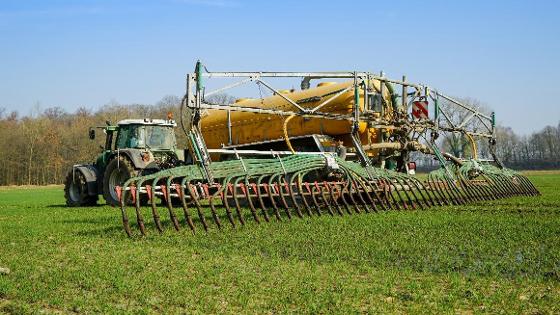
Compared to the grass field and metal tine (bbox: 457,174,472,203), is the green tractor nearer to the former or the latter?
the grass field

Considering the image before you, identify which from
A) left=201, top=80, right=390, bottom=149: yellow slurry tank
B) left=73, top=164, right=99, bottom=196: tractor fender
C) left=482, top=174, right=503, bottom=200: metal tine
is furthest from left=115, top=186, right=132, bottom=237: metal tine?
left=482, top=174, right=503, bottom=200: metal tine

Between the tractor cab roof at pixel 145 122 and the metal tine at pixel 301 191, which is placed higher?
the tractor cab roof at pixel 145 122

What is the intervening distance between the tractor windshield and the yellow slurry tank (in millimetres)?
1751

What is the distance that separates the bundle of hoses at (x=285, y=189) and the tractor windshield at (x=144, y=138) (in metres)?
1.55

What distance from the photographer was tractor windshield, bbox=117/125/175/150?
1662 cm

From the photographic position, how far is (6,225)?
11.3 m

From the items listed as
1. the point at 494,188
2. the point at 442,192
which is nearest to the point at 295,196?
the point at 442,192

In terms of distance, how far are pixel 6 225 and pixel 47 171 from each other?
44.0m

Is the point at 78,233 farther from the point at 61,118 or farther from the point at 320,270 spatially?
the point at 61,118

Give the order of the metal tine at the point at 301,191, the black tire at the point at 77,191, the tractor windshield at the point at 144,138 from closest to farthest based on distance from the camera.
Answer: the metal tine at the point at 301,191 → the tractor windshield at the point at 144,138 → the black tire at the point at 77,191

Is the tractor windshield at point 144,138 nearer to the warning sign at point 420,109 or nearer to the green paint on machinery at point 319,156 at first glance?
the green paint on machinery at point 319,156

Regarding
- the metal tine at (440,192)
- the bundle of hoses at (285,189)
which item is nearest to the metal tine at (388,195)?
the bundle of hoses at (285,189)

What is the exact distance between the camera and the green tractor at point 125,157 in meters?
16.0

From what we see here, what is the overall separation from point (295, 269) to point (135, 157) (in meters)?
10.7
